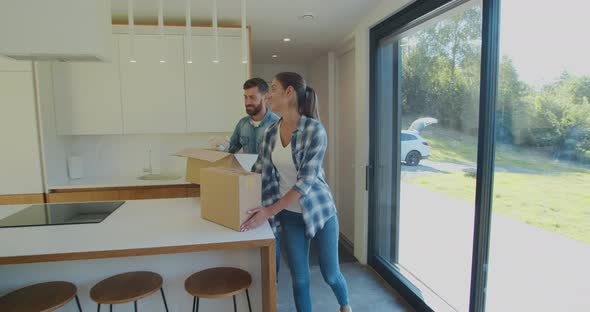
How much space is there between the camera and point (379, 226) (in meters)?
3.04

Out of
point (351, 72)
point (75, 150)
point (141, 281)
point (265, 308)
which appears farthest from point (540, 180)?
point (75, 150)

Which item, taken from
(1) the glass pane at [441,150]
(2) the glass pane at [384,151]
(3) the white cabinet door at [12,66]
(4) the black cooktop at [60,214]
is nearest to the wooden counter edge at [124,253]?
(4) the black cooktop at [60,214]

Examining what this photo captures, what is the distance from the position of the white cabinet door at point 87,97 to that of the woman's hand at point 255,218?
7.13ft

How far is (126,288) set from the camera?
4.98 ft

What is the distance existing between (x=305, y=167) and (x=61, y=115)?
2547mm

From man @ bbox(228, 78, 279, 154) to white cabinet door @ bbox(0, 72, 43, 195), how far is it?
172 centimetres

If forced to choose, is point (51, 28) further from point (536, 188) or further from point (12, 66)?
point (536, 188)

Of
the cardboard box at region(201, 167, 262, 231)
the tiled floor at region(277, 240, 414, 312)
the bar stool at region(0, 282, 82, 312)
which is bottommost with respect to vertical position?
the tiled floor at region(277, 240, 414, 312)

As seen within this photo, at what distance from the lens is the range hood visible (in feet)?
4.82

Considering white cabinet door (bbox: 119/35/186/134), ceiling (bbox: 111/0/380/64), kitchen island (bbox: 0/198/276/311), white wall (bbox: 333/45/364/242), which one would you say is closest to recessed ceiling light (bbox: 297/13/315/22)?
ceiling (bbox: 111/0/380/64)

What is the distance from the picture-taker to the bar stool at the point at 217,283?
149 centimetres

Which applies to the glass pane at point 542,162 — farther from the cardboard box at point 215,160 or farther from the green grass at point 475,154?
the cardboard box at point 215,160

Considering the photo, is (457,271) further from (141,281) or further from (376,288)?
(141,281)

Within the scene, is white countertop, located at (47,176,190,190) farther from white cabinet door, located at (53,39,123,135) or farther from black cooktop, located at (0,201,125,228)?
black cooktop, located at (0,201,125,228)
